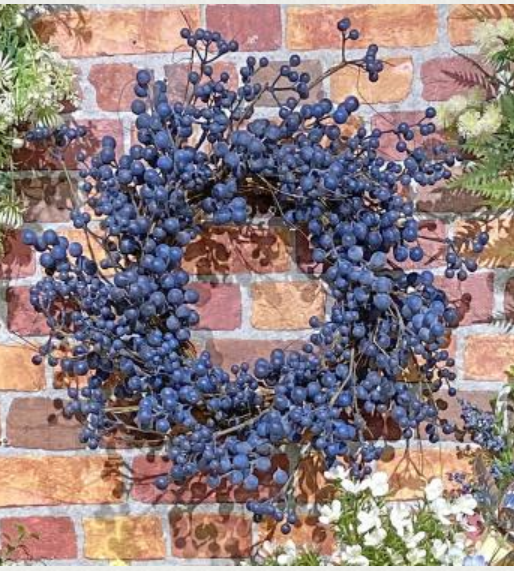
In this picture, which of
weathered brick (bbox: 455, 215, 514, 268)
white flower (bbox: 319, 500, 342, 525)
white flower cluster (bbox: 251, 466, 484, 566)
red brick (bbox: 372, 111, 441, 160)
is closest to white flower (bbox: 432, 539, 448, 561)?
white flower cluster (bbox: 251, 466, 484, 566)

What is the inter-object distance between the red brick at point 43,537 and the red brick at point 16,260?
357mm

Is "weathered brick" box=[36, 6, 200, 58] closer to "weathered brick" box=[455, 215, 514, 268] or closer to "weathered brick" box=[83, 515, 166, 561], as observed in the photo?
"weathered brick" box=[455, 215, 514, 268]

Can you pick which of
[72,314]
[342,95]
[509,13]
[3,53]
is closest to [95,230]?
[72,314]

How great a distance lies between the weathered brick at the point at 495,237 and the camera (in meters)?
1.38

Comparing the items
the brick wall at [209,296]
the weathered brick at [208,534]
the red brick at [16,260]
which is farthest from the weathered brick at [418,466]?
the red brick at [16,260]

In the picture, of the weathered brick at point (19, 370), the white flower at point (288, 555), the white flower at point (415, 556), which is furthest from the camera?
the weathered brick at point (19, 370)

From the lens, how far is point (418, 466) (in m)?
1.44

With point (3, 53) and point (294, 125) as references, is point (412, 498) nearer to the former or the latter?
point (294, 125)

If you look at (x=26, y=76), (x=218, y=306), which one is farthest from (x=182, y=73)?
(x=218, y=306)

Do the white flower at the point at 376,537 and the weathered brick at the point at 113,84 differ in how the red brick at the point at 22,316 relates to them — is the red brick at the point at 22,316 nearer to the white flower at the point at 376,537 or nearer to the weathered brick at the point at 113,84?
the weathered brick at the point at 113,84

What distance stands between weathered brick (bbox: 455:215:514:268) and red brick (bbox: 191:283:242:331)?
32 centimetres

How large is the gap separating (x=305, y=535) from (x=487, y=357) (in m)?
0.37

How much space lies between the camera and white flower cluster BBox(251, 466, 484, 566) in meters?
1.23

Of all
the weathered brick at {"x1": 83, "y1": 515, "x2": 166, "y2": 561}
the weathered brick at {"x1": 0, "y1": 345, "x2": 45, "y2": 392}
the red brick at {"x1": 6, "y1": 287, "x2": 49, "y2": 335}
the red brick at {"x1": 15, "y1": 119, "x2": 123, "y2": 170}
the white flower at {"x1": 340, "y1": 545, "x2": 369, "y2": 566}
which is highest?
the red brick at {"x1": 15, "y1": 119, "x2": 123, "y2": 170}
